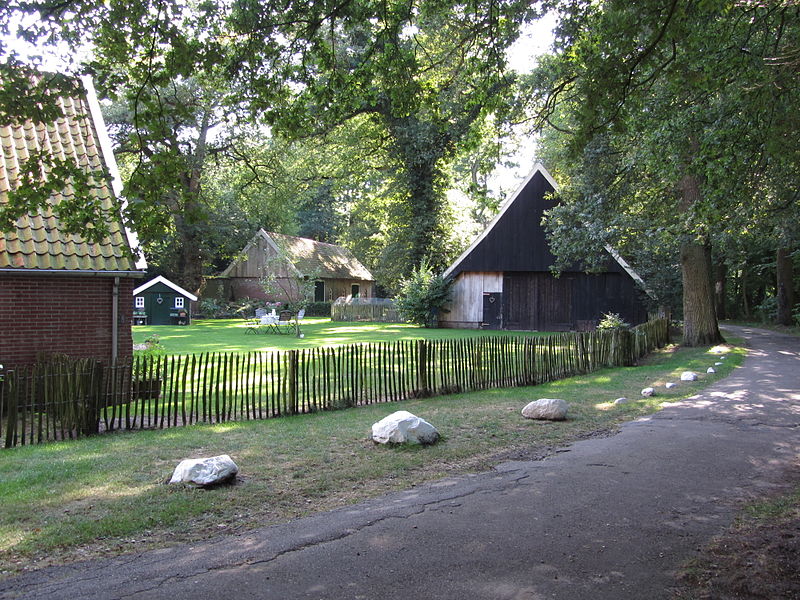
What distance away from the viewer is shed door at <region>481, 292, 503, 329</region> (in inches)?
1300

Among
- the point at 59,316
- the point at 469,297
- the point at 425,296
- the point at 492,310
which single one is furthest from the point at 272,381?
the point at 469,297

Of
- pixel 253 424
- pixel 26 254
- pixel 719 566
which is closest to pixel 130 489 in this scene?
pixel 253 424

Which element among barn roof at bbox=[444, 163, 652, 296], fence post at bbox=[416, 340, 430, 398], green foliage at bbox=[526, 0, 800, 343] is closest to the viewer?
green foliage at bbox=[526, 0, 800, 343]

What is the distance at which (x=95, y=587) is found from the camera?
164 inches

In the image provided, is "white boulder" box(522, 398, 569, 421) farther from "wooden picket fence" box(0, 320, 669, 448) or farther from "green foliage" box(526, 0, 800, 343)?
"green foliage" box(526, 0, 800, 343)

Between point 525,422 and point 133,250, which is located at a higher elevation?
point 133,250

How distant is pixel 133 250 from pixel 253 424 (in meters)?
4.21

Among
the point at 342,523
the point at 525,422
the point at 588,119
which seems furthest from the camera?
the point at 525,422

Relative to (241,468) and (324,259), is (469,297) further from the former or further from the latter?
(241,468)

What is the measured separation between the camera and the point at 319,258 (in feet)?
173

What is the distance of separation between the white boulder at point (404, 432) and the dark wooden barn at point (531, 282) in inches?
938

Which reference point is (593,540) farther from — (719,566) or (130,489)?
(130,489)

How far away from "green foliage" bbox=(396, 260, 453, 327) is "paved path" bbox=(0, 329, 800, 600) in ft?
85.9

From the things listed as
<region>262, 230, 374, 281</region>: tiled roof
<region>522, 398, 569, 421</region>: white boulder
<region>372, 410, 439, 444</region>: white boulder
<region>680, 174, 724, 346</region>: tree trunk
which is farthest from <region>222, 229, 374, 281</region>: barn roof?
<region>372, 410, 439, 444</region>: white boulder
